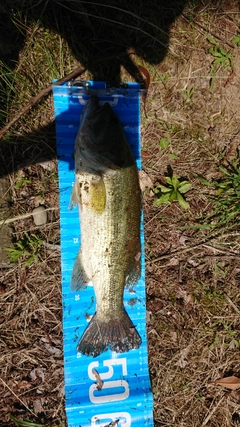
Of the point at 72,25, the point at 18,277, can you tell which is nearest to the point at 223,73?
the point at 72,25

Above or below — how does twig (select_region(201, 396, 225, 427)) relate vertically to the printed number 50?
below

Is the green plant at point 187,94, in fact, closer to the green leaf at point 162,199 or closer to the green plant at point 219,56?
the green plant at point 219,56

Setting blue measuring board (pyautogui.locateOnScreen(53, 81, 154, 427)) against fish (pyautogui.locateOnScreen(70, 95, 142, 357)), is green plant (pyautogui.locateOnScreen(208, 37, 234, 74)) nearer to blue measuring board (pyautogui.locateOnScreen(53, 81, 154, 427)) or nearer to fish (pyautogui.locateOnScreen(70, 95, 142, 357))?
blue measuring board (pyautogui.locateOnScreen(53, 81, 154, 427))

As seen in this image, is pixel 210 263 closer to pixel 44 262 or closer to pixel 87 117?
pixel 44 262

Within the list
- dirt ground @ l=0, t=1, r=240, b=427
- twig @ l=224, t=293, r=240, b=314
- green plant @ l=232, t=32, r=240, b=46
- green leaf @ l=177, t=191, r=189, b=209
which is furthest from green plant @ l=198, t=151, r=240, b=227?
green plant @ l=232, t=32, r=240, b=46

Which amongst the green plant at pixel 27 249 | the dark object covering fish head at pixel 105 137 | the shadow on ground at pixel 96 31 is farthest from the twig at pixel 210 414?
the shadow on ground at pixel 96 31
